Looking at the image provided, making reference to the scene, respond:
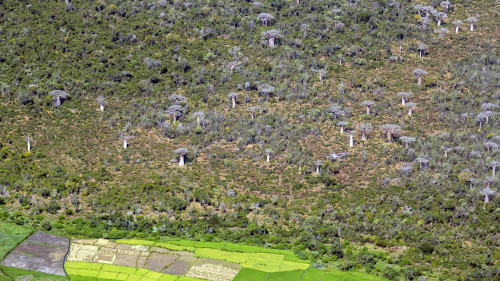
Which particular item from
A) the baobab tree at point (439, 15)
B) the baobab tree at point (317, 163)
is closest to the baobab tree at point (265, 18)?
the baobab tree at point (439, 15)

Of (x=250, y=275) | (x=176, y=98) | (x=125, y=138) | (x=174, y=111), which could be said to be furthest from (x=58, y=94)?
(x=250, y=275)

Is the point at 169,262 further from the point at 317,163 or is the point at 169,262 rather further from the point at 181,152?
the point at 317,163

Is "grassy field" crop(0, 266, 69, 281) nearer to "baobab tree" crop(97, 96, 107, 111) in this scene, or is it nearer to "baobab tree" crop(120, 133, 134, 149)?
"baobab tree" crop(120, 133, 134, 149)

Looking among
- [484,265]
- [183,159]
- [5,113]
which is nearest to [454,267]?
[484,265]

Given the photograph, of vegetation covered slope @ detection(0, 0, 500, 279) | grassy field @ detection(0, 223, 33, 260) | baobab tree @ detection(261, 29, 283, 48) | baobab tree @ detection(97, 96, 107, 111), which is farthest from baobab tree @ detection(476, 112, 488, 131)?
grassy field @ detection(0, 223, 33, 260)

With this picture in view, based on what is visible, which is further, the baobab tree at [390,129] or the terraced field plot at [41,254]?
the baobab tree at [390,129]

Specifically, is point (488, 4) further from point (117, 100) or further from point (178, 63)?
point (117, 100)

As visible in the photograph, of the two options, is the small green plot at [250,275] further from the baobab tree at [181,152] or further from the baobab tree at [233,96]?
the baobab tree at [233,96]
